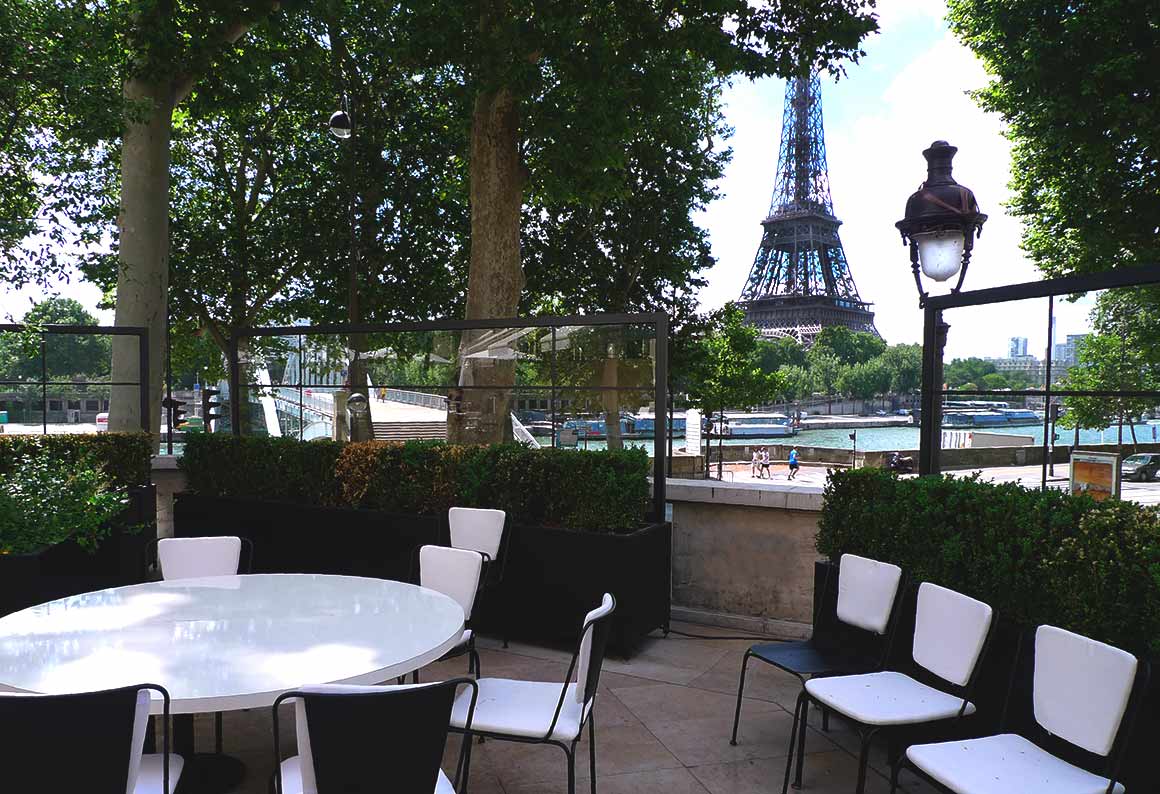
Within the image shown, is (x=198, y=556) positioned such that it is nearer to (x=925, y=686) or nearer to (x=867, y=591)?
(x=867, y=591)

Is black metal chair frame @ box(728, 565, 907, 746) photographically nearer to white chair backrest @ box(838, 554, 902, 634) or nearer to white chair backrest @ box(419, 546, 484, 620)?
white chair backrest @ box(838, 554, 902, 634)

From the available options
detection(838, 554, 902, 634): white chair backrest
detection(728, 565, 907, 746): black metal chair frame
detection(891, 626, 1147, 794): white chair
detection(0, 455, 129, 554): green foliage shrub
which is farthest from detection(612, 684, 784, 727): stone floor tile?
detection(0, 455, 129, 554): green foliage shrub

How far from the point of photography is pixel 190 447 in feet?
27.9

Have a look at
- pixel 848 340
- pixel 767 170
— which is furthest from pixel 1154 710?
pixel 848 340

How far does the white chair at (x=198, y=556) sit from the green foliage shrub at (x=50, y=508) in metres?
0.70

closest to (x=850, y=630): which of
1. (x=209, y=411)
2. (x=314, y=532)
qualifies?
(x=314, y=532)

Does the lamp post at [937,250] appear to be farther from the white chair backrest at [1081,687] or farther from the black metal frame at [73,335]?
the black metal frame at [73,335]

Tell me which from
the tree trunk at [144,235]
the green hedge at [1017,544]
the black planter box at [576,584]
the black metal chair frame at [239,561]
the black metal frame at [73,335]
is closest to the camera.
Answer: the green hedge at [1017,544]

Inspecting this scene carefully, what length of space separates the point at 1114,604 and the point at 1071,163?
14.6 meters

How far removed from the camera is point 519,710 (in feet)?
10.9

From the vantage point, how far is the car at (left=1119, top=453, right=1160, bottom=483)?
4785 millimetres

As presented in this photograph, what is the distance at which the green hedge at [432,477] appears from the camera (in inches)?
239

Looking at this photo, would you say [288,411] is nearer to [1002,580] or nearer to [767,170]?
[1002,580]

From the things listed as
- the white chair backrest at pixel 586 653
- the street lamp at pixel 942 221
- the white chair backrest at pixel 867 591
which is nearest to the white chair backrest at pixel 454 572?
the white chair backrest at pixel 586 653
